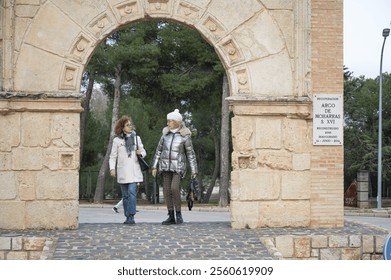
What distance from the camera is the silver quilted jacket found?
12.0 m

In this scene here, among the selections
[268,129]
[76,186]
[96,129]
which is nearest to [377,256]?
A: [268,129]

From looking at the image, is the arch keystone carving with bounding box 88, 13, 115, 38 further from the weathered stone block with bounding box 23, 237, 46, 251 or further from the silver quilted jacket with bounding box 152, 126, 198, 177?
the weathered stone block with bounding box 23, 237, 46, 251

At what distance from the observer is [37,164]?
11656 millimetres

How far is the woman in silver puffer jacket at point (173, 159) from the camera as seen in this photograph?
12.0 m

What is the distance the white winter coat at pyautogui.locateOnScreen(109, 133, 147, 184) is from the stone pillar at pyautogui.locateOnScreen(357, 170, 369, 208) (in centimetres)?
1805

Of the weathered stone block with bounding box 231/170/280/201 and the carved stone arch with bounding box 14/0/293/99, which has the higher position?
the carved stone arch with bounding box 14/0/293/99

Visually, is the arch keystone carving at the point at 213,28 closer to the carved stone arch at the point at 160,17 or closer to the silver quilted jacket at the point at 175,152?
the carved stone arch at the point at 160,17

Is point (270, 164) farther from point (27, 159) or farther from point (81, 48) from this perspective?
point (27, 159)

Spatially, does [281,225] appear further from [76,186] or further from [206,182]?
[206,182]

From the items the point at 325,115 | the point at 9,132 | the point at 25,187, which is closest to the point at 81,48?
the point at 9,132

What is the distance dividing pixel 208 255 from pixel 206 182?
32.5 metres

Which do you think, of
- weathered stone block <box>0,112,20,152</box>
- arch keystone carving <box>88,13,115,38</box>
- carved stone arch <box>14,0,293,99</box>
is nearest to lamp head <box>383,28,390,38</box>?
carved stone arch <box>14,0,293,99</box>

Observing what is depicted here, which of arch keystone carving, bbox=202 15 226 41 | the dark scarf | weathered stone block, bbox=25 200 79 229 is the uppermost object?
arch keystone carving, bbox=202 15 226 41

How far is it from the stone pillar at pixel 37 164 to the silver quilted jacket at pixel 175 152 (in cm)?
144
